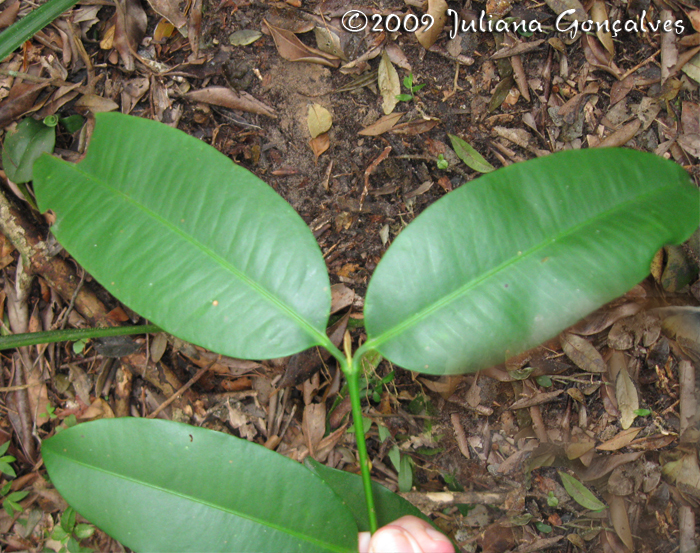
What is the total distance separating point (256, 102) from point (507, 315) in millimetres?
910

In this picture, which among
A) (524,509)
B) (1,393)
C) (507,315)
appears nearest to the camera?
(507,315)

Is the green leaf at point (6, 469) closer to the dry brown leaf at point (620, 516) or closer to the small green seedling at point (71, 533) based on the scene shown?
the small green seedling at point (71, 533)

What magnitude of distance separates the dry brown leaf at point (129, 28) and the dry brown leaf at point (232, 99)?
0.22m

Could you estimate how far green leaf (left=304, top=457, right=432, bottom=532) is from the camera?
1029 mm

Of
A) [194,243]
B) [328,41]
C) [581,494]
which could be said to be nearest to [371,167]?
[328,41]

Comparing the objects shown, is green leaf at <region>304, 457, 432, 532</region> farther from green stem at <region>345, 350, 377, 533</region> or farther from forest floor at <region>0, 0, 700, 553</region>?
forest floor at <region>0, 0, 700, 553</region>

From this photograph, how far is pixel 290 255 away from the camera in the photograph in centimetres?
86

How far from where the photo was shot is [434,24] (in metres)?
1.28

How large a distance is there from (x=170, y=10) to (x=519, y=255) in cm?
115

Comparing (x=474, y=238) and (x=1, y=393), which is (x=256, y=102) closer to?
(x=474, y=238)

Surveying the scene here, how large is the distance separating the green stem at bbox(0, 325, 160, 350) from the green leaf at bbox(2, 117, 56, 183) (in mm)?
448

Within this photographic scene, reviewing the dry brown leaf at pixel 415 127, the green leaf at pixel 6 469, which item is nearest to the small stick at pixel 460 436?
the dry brown leaf at pixel 415 127

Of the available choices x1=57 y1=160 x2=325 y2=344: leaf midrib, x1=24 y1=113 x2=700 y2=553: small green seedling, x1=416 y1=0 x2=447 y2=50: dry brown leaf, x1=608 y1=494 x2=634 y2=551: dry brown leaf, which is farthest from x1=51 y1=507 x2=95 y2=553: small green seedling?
x1=416 y1=0 x2=447 y2=50: dry brown leaf

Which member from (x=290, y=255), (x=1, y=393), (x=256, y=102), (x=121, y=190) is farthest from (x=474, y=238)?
(x=1, y=393)
